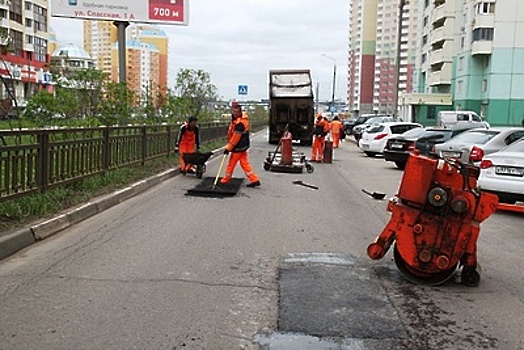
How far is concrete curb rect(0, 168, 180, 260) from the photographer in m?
6.69

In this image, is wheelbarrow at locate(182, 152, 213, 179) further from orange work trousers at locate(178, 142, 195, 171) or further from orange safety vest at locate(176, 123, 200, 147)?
orange safety vest at locate(176, 123, 200, 147)

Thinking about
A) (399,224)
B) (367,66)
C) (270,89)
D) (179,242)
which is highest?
(367,66)

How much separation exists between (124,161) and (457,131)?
1026 cm

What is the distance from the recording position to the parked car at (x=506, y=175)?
10.0 m

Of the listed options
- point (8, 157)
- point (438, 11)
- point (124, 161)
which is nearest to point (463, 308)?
point (8, 157)

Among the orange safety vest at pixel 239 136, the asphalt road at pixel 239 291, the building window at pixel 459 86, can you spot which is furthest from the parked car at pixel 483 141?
the building window at pixel 459 86

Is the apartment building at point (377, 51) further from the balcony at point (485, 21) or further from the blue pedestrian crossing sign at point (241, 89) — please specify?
the blue pedestrian crossing sign at point (241, 89)

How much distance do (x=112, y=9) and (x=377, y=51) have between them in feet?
339

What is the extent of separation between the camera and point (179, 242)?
7.43m

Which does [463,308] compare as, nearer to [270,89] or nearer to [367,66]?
[270,89]

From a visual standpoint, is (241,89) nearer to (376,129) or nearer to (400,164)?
(376,129)

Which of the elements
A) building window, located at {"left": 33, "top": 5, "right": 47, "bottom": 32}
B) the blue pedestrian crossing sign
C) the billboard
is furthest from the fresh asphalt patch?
building window, located at {"left": 33, "top": 5, "right": 47, "bottom": 32}

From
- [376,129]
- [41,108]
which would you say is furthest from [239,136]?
[376,129]

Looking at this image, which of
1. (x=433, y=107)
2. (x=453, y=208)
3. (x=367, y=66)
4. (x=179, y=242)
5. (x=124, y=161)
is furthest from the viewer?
(x=367, y=66)
